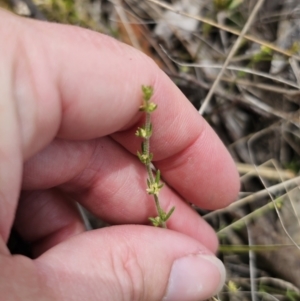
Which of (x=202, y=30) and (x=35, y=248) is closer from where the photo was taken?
(x=35, y=248)

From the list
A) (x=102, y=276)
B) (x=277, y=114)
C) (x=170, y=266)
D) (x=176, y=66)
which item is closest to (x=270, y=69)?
(x=277, y=114)

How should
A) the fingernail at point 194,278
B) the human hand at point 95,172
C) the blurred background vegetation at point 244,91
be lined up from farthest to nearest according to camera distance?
the blurred background vegetation at point 244,91
the fingernail at point 194,278
the human hand at point 95,172

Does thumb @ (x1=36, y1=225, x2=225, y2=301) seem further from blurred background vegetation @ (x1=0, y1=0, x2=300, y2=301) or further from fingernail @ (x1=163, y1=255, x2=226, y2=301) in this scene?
blurred background vegetation @ (x1=0, y1=0, x2=300, y2=301)

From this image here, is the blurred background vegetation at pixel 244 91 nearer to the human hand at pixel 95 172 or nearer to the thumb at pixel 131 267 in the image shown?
the human hand at pixel 95 172

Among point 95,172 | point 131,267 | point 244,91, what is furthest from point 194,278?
point 244,91

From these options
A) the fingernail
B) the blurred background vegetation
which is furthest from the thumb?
the blurred background vegetation

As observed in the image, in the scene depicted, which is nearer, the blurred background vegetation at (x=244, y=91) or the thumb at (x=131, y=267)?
the thumb at (x=131, y=267)

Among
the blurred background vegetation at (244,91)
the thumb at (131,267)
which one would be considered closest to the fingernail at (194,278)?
the thumb at (131,267)

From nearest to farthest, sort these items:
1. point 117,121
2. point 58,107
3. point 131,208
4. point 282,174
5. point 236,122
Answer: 1. point 58,107
2. point 117,121
3. point 131,208
4. point 282,174
5. point 236,122

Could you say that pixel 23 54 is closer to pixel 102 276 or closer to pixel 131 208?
pixel 102 276
